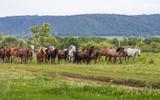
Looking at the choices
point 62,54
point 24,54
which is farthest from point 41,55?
point 62,54

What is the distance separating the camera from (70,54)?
5678 centimetres

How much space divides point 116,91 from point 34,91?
2981mm

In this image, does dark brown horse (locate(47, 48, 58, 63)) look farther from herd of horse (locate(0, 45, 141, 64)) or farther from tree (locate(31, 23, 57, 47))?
tree (locate(31, 23, 57, 47))

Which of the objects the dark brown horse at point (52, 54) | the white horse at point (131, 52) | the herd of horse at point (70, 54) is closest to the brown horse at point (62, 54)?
the herd of horse at point (70, 54)

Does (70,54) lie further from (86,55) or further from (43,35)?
(43,35)

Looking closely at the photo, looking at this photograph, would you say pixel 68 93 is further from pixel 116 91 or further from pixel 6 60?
pixel 6 60

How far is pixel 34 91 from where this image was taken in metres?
18.4

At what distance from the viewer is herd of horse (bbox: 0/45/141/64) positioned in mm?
55506

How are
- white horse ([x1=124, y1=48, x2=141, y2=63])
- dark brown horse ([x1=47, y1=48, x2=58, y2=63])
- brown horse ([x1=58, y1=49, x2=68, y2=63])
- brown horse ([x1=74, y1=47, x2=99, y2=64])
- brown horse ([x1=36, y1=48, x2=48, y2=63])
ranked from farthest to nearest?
white horse ([x1=124, y1=48, x2=141, y2=63]) < brown horse ([x1=58, y1=49, x2=68, y2=63]) < dark brown horse ([x1=47, y1=48, x2=58, y2=63]) < brown horse ([x1=36, y1=48, x2=48, y2=63]) < brown horse ([x1=74, y1=47, x2=99, y2=64])

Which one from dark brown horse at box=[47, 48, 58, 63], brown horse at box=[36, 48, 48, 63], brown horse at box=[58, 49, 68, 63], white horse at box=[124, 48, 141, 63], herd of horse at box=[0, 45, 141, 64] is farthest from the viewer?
white horse at box=[124, 48, 141, 63]

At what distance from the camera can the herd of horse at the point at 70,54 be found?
55.5 m

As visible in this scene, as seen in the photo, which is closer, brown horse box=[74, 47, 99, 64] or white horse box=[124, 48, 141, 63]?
brown horse box=[74, 47, 99, 64]

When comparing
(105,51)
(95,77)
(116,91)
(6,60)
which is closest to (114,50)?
(105,51)

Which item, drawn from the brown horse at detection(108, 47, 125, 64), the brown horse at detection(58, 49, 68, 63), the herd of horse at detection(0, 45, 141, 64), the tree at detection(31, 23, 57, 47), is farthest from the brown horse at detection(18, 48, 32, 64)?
the tree at detection(31, 23, 57, 47)
